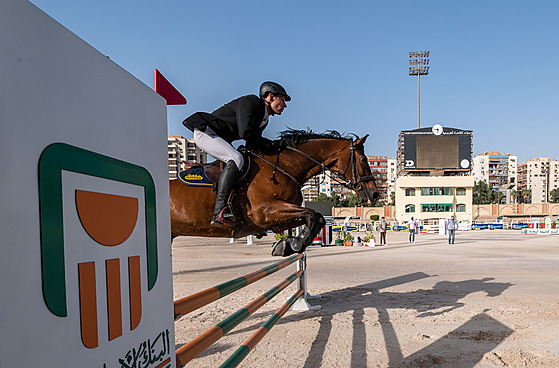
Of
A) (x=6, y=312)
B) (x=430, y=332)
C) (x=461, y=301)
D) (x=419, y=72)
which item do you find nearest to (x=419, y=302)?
(x=461, y=301)

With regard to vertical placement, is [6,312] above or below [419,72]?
below

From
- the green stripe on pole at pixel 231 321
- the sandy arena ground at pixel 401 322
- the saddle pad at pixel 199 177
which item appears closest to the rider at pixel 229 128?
the saddle pad at pixel 199 177

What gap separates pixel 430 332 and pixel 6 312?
438 centimetres

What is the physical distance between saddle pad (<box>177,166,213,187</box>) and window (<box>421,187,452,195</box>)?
56.5 m

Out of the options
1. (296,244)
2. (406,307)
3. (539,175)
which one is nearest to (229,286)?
(296,244)

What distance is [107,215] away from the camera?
945 millimetres

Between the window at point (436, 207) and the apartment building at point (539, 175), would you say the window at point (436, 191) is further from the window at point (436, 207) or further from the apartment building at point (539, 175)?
the apartment building at point (539, 175)

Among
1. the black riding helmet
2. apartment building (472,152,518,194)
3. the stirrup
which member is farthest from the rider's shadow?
apartment building (472,152,518,194)

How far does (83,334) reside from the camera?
0.84m

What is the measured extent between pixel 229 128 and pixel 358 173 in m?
1.50

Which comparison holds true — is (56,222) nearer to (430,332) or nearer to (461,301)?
(430,332)

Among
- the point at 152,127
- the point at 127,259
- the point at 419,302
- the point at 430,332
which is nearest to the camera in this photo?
the point at 127,259

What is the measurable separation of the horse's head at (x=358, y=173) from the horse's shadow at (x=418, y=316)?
1515mm

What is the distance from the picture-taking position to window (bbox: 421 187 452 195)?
55.3 m
